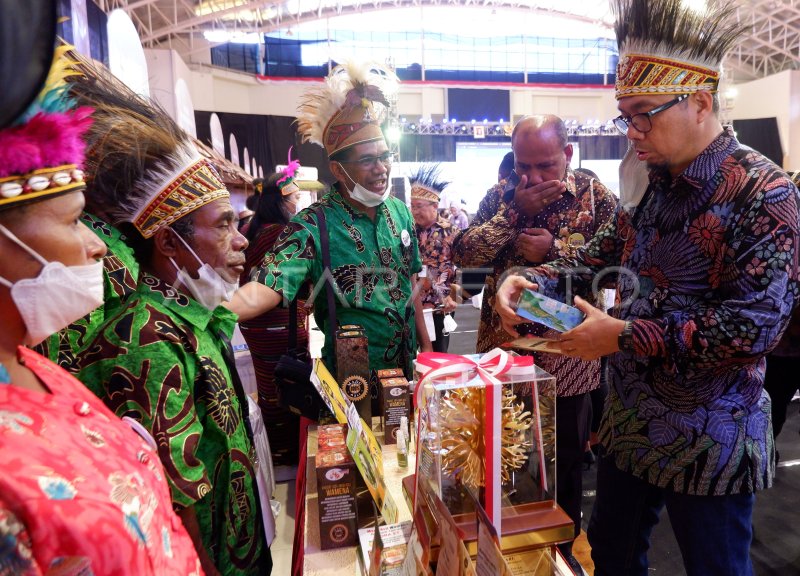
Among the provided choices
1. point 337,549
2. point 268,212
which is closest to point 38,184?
point 337,549

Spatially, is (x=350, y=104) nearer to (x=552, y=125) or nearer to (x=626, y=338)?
(x=552, y=125)

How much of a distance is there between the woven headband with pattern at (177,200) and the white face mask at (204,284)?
48 millimetres

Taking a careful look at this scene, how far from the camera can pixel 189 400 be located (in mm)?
1062

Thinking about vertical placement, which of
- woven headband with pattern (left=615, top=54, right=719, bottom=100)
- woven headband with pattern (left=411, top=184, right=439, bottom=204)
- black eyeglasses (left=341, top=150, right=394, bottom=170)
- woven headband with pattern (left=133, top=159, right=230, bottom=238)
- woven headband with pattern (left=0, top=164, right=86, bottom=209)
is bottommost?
woven headband with pattern (left=411, top=184, right=439, bottom=204)

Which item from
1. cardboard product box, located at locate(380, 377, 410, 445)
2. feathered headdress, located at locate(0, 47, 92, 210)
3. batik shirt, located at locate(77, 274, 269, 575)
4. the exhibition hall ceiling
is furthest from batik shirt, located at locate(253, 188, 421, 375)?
the exhibition hall ceiling

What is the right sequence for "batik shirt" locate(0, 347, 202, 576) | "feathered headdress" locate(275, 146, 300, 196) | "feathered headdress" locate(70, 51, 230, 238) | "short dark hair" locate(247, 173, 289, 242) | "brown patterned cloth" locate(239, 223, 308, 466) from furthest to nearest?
1. "feathered headdress" locate(275, 146, 300, 196)
2. "short dark hair" locate(247, 173, 289, 242)
3. "brown patterned cloth" locate(239, 223, 308, 466)
4. "feathered headdress" locate(70, 51, 230, 238)
5. "batik shirt" locate(0, 347, 202, 576)

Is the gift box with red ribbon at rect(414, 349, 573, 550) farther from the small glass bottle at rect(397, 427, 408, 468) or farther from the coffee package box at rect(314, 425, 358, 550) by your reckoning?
the small glass bottle at rect(397, 427, 408, 468)

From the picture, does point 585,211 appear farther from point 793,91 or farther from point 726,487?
point 793,91

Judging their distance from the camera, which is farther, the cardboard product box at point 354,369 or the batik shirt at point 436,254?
the batik shirt at point 436,254

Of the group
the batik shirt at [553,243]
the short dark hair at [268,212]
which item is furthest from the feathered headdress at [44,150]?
the short dark hair at [268,212]

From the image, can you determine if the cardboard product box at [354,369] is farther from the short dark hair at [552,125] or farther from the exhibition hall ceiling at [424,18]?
the exhibition hall ceiling at [424,18]

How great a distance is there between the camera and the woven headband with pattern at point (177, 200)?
1.25 meters

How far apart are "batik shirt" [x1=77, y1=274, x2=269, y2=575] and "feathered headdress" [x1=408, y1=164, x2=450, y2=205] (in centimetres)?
297

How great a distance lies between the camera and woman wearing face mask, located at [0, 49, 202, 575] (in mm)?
554
